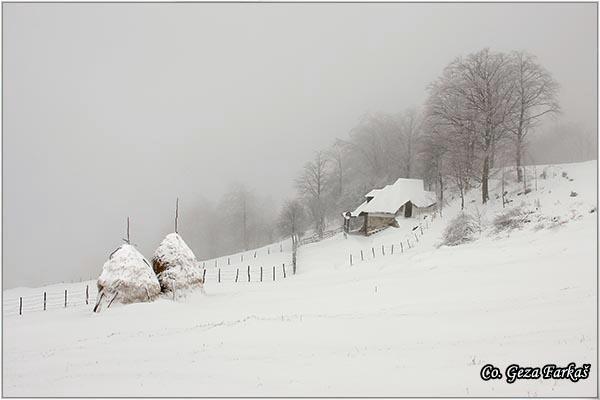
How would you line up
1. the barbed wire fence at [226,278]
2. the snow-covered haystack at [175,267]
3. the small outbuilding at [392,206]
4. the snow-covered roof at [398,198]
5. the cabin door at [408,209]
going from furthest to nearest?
the cabin door at [408,209] → the snow-covered roof at [398,198] → the small outbuilding at [392,206] → the barbed wire fence at [226,278] → the snow-covered haystack at [175,267]

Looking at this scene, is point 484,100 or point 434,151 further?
point 434,151

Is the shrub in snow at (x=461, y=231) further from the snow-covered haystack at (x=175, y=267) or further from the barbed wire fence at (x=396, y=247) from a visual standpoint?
the snow-covered haystack at (x=175, y=267)

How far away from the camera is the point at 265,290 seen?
19172mm

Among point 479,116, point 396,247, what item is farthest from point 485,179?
point 396,247

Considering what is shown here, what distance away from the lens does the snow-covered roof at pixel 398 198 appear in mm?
42344

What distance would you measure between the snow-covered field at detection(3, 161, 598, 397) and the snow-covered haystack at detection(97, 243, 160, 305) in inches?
30.9

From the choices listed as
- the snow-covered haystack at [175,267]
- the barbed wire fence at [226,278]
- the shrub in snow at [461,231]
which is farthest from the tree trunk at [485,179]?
the snow-covered haystack at [175,267]

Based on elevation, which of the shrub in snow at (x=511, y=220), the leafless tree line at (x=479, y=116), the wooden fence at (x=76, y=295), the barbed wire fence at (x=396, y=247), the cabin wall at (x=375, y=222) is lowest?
the wooden fence at (x=76, y=295)

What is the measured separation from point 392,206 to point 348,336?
33.1 m

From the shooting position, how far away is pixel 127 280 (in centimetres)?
1562

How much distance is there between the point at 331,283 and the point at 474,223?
14280mm

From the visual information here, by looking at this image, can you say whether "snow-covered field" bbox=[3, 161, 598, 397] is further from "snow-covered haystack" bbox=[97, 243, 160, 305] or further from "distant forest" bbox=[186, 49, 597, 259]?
"distant forest" bbox=[186, 49, 597, 259]

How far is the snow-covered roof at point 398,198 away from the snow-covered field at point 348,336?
875 inches

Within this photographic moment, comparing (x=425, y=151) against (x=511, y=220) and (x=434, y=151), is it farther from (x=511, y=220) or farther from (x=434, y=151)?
(x=511, y=220)
